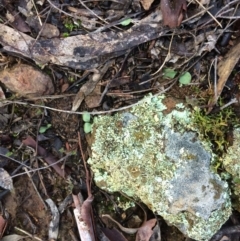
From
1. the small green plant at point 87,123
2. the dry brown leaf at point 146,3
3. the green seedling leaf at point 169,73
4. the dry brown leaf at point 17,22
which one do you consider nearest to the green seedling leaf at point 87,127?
the small green plant at point 87,123

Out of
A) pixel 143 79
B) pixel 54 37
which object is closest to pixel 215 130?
pixel 143 79

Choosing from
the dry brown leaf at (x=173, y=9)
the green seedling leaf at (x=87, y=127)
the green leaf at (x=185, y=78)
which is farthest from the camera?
the green seedling leaf at (x=87, y=127)

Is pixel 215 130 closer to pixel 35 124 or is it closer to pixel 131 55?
pixel 131 55

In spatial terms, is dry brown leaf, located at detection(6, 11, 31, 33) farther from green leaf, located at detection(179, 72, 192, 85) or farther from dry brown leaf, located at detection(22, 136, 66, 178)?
green leaf, located at detection(179, 72, 192, 85)

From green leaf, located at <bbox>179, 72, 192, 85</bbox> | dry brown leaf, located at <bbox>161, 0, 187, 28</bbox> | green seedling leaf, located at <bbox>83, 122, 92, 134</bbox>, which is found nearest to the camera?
dry brown leaf, located at <bbox>161, 0, 187, 28</bbox>

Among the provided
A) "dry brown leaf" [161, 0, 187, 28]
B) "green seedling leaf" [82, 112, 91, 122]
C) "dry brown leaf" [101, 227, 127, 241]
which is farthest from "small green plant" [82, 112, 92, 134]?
"dry brown leaf" [161, 0, 187, 28]

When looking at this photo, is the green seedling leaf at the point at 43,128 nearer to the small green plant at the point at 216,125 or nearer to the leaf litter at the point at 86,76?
the leaf litter at the point at 86,76
